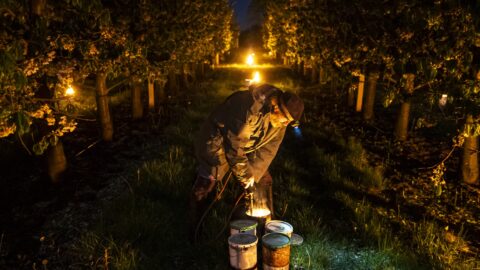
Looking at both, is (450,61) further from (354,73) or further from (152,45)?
(152,45)

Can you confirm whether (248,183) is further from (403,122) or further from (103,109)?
(403,122)

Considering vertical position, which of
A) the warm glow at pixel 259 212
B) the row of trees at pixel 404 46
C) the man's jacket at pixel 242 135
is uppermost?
the row of trees at pixel 404 46

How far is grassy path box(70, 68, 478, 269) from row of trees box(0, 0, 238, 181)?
1288 mm

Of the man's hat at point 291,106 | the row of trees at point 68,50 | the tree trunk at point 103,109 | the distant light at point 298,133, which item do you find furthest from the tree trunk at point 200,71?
the man's hat at point 291,106

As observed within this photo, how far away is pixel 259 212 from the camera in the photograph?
450 cm

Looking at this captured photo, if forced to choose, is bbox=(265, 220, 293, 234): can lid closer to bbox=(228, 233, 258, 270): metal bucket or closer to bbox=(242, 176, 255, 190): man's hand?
bbox=(228, 233, 258, 270): metal bucket

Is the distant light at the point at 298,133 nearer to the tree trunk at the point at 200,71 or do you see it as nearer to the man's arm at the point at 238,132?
the man's arm at the point at 238,132

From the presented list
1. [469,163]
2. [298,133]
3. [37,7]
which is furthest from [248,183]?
[298,133]

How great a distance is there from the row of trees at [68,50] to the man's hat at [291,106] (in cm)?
206

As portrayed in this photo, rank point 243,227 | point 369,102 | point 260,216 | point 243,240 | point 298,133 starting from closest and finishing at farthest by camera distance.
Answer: point 243,240
point 243,227
point 260,216
point 298,133
point 369,102

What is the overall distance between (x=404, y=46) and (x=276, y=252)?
425cm

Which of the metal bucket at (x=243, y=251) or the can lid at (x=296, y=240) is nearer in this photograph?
the metal bucket at (x=243, y=251)

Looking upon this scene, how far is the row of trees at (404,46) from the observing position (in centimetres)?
439

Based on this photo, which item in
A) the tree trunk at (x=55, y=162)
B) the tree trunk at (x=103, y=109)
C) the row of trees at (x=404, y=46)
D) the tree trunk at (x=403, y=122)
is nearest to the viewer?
the row of trees at (x=404, y=46)
